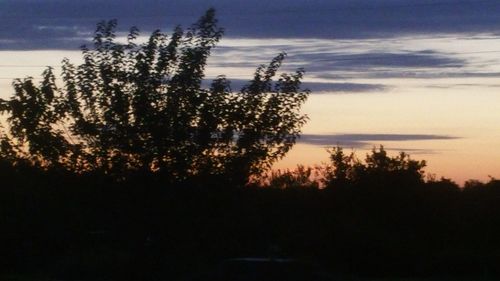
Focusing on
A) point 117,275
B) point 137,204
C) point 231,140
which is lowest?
point 117,275

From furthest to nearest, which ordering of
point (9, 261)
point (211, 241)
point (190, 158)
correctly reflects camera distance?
point (9, 261) < point (211, 241) < point (190, 158)

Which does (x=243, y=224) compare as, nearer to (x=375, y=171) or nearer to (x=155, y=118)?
(x=155, y=118)

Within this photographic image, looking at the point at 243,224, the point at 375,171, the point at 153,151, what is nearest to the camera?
the point at 153,151

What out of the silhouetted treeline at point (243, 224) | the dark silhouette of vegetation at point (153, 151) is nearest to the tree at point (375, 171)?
the silhouetted treeline at point (243, 224)

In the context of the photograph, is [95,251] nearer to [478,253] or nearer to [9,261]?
[9,261]

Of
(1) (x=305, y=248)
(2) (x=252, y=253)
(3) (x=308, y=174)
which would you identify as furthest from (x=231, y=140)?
(3) (x=308, y=174)

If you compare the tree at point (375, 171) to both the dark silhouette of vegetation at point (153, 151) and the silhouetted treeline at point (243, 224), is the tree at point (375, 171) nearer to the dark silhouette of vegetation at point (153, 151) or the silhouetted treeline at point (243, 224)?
the silhouetted treeline at point (243, 224)

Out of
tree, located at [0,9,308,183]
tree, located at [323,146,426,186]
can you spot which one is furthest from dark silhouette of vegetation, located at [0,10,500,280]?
tree, located at [323,146,426,186]

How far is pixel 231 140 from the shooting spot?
26.8m

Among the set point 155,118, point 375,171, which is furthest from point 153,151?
point 375,171

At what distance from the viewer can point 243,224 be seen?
1203 inches

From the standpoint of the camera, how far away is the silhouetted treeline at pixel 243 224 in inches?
1053

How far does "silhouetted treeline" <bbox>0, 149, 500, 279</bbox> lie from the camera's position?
2675cm

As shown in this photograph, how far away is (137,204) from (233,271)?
4036mm
